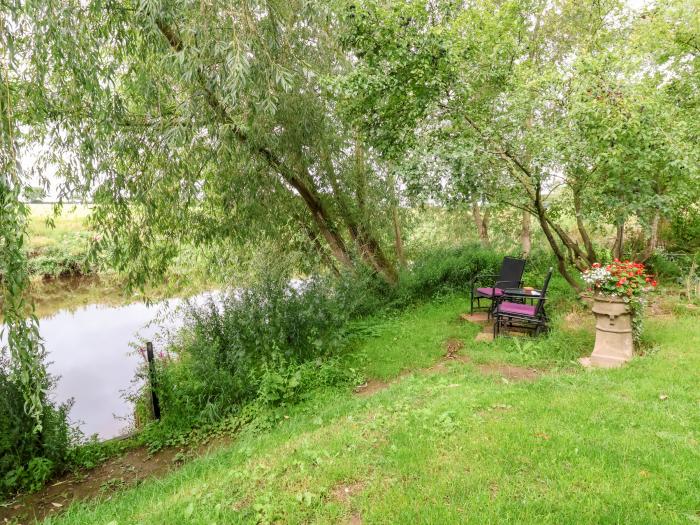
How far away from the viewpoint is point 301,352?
5.50m

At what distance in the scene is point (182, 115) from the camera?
14.2 feet

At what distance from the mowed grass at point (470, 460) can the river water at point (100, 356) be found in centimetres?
238

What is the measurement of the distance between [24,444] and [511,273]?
716cm

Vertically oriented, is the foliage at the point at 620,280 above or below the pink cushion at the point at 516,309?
above

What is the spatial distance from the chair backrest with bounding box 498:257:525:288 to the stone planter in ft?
9.42

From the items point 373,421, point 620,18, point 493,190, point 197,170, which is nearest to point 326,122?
point 197,170

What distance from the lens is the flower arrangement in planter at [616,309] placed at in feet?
14.2

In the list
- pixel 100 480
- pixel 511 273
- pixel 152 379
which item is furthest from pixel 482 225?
pixel 100 480

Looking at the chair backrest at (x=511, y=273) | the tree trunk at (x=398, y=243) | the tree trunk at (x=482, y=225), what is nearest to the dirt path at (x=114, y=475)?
the chair backrest at (x=511, y=273)

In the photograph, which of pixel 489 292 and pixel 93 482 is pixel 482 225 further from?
pixel 93 482

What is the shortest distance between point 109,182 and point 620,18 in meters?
10.2

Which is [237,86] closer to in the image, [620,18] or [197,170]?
[197,170]

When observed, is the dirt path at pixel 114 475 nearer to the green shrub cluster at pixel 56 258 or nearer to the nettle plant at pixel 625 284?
the nettle plant at pixel 625 284

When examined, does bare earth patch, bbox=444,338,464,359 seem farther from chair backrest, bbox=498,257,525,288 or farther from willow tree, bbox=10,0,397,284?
willow tree, bbox=10,0,397,284
